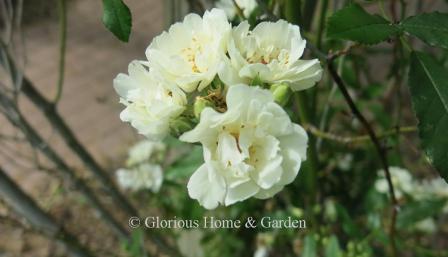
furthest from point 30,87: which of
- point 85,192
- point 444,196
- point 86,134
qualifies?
point 86,134

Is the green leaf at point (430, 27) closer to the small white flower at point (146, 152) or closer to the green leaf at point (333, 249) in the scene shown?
the green leaf at point (333, 249)

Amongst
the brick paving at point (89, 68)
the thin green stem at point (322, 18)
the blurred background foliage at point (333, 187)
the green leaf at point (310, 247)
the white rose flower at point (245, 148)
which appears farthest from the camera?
the brick paving at point (89, 68)

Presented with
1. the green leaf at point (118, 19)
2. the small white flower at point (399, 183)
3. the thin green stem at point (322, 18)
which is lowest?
the small white flower at point (399, 183)

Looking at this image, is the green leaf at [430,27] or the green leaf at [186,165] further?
the green leaf at [186,165]

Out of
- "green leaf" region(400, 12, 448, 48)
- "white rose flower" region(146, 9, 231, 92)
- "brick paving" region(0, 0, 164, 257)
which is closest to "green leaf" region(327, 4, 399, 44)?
"green leaf" region(400, 12, 448, 48)

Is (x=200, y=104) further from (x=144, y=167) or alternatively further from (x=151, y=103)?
(x=144, y=167)

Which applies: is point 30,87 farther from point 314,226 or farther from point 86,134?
point 86,134

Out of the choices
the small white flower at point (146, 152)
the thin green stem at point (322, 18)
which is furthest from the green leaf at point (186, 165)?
the small white flower at point (146, 152)

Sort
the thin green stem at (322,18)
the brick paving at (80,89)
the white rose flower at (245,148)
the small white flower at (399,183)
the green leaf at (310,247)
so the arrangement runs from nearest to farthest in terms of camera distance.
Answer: the white rose flower at (245,148), the thin green stem at (322,18), the green leaf at (310,247), the small white flower at (399,183), the brick paving at (80,89)
